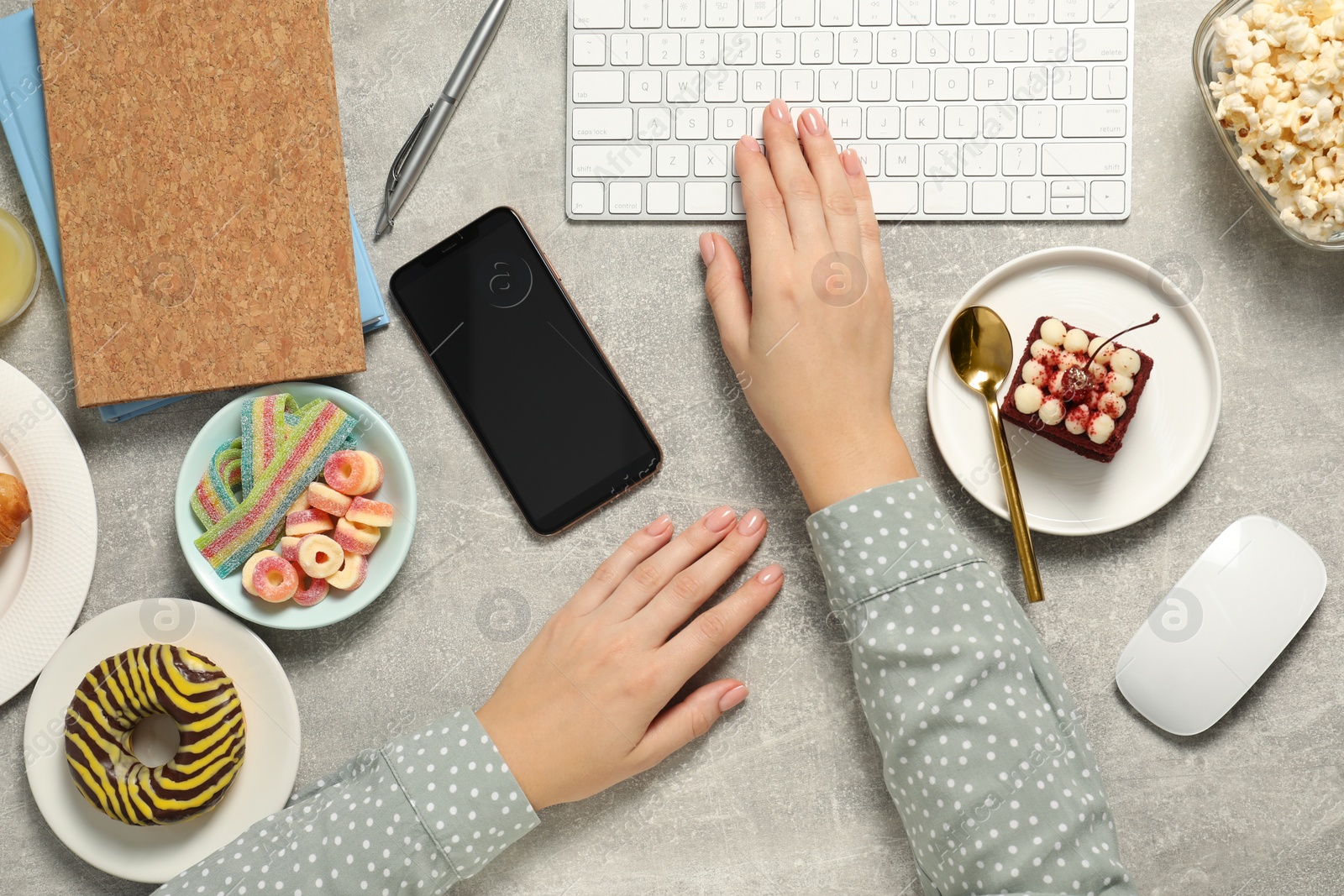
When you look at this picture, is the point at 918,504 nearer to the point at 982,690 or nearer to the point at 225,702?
the point at 982,690

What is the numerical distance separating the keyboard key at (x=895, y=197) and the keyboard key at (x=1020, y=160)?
0.09 metres

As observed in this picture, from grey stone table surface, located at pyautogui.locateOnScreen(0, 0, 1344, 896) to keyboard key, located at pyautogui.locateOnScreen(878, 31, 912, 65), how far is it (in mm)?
161

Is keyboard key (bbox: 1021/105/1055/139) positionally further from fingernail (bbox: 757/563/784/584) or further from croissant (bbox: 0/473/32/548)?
croissant (bbox: 0/473/32/548)

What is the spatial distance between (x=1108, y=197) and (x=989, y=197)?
0.12 m

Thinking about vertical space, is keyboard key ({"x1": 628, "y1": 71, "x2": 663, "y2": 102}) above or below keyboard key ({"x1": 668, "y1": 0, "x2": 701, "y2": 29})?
below

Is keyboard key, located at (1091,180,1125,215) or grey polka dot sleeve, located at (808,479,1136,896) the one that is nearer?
grey polka dot sleeve, located at (808,479,1136,896)

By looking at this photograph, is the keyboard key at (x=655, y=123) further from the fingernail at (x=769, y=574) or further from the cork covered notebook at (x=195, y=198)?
the fingernail at (x=769, y=574)

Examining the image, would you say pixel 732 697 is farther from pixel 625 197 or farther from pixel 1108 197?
pixel 1108 197

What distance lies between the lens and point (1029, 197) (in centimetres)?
83

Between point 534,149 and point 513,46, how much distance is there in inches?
4.2

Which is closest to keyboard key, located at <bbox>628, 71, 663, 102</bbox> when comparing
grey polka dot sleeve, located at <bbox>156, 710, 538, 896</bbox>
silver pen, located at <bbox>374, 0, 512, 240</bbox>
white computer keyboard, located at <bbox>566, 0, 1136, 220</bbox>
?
white computer keyboard, located at <bbox>566, 0, 1136, 220</bbox>

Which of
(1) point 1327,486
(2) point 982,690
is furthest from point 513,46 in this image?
(1) point 1327,486

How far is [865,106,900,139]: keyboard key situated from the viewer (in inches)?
32.7

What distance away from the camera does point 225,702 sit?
795 millimetres
